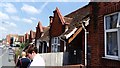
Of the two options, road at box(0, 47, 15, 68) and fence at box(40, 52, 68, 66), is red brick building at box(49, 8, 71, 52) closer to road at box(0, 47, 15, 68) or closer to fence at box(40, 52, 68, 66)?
fence at box(40, 52, 68, 66)

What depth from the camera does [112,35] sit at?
791cm

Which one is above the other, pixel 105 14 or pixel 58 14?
pixel 58 14

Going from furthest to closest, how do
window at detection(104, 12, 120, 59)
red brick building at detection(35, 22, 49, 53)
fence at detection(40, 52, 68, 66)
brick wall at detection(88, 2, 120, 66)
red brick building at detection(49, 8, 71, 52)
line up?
red brick building at detection(35, 22, 49, 53), red brick building at detection(49, 8, 71, 52), fence at detection(40, 52, 68, 66), brick wall at detection(88, 2, 120, 66), window at detection(104, 12, 120, 59)

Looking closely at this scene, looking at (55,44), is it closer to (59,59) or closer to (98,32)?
(59,59)

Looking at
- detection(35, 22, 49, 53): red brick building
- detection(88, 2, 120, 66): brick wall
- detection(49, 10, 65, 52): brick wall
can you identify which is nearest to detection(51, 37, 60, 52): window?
detection(49, 10, 65, 52): brick wall

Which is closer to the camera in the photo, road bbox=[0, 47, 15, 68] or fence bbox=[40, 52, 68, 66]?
A: fence bbox=[40, 52, 68, 66]

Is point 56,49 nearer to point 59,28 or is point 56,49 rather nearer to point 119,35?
point 59,28

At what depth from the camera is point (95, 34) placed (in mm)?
9039

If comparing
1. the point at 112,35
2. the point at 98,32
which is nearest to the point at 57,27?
the point at 98,32

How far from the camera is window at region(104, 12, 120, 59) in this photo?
7.50 meters

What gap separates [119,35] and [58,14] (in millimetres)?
14321

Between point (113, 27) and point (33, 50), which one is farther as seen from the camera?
point (113, 27)

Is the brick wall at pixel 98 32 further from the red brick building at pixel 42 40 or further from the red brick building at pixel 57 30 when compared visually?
the red brick building at pixel 42 40

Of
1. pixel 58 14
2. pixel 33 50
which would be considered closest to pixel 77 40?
pixel 58 14
